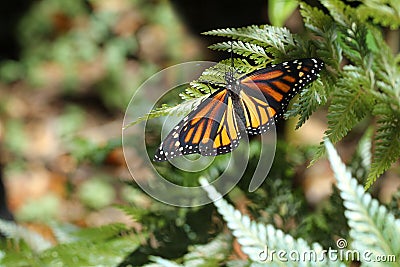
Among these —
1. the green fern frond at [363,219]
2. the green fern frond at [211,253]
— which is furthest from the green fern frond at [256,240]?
the green fern frond at [211,253]

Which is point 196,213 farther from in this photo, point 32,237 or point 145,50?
point 145,50

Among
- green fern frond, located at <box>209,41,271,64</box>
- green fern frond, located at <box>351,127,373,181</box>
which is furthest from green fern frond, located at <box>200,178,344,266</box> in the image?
green fern frond, located at <box>351,127,373,181</box>

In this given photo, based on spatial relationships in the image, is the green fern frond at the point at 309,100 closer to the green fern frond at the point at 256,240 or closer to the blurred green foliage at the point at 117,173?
the blurred green foliage at the point at 117,173

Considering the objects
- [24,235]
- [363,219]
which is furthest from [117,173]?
[363,219]

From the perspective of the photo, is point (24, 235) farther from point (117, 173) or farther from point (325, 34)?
point (117, 173)

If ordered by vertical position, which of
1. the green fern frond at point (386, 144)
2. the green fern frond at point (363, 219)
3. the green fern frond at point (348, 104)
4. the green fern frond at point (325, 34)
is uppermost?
the green fern frond at point (325, 34)

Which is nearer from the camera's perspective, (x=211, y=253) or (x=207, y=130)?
(x=207, y=130)
